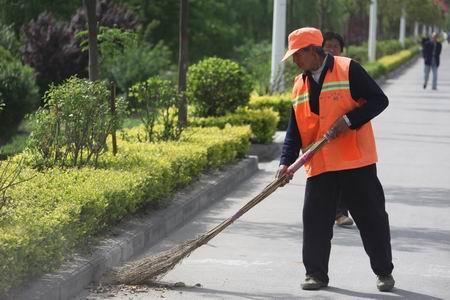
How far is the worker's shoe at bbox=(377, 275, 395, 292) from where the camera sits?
7000 mm

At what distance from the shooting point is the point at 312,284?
700 cm

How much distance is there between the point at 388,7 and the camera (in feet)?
175

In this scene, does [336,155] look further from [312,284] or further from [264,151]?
[264,151]

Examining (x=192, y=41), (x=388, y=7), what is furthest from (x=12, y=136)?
(x=388, y=7)

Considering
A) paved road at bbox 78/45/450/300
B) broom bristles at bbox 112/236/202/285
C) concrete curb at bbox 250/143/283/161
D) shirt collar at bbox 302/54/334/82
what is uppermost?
shirt collar at bbox 302/54/334/82

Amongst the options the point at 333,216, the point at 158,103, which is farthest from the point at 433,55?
the point at 333,216

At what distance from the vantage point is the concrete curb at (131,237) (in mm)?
6309

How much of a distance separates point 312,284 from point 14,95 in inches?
409

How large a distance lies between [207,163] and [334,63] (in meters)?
4.54

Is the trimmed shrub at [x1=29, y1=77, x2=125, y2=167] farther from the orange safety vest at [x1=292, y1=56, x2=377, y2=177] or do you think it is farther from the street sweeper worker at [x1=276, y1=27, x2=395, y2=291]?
the orange safety vest at [x1=292, y1=56, x2=377, y2=177]

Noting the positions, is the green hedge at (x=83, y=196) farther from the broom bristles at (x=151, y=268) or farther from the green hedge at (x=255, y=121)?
the green hedge at (x=255, y=121)

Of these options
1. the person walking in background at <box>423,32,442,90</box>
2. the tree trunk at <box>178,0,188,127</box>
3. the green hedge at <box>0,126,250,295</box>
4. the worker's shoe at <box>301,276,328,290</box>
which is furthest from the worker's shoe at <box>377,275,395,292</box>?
the person walking in background at <box>423,32,442,90</box>

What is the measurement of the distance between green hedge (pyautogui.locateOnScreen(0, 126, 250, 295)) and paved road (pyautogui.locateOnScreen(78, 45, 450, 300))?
1.31 feet

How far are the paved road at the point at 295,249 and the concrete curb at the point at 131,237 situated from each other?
0.11 metres
